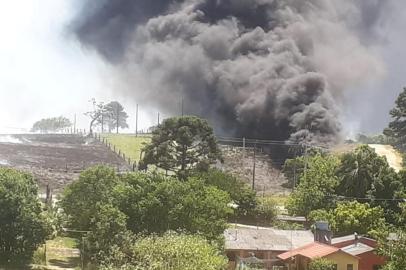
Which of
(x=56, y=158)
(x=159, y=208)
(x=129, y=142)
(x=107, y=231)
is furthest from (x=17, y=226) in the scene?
(x=129, y=142)

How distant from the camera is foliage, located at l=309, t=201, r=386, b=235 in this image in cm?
4412

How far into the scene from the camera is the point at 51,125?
135125 millimetres

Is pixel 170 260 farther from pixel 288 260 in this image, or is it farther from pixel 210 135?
pixel 210 135

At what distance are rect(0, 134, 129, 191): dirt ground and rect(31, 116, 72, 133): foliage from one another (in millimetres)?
39761

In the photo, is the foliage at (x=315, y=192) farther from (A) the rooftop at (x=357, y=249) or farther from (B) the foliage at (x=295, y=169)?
(A) the rooftop at (x=357, y=249)

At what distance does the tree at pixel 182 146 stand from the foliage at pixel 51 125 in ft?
254

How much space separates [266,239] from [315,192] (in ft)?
37.0

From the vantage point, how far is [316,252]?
117 feet

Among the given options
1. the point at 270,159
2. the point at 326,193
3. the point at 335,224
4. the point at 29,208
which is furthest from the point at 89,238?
the point at 270,159

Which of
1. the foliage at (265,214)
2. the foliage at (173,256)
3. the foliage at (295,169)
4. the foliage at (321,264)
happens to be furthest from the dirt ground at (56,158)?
the foliage at (173,256)

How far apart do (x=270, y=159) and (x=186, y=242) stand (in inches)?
2080

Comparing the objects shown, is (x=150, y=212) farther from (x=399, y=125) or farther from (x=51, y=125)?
(x=51, y=125)

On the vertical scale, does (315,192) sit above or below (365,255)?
above

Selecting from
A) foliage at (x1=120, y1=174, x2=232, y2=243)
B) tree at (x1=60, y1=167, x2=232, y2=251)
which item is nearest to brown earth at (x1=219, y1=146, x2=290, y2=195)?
tree at (x1=60, y1=167, x2=232, y2=251)
